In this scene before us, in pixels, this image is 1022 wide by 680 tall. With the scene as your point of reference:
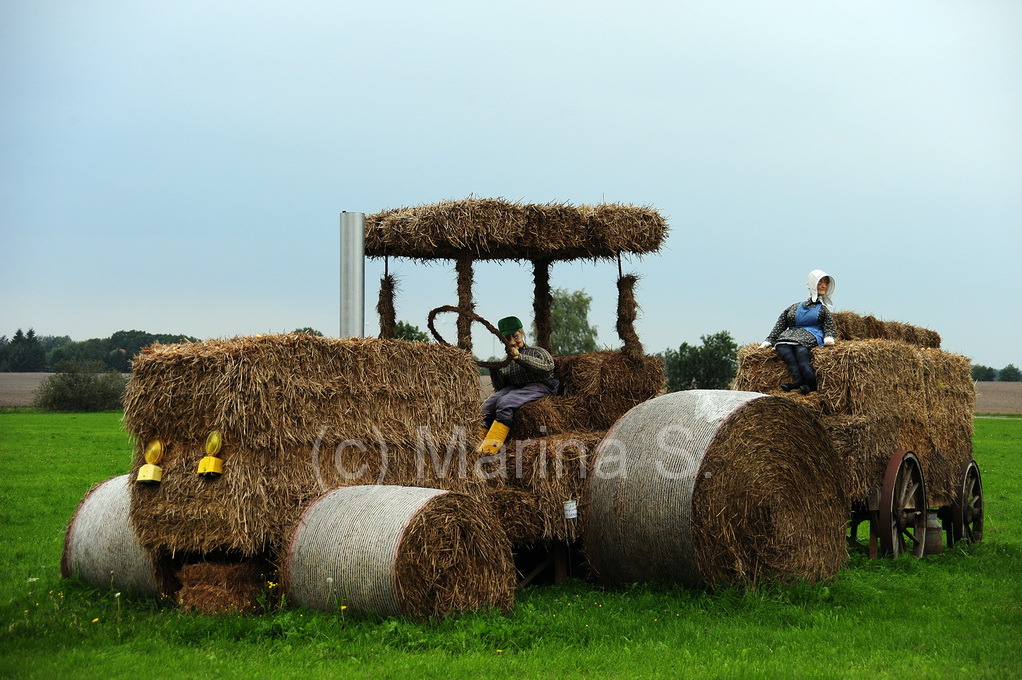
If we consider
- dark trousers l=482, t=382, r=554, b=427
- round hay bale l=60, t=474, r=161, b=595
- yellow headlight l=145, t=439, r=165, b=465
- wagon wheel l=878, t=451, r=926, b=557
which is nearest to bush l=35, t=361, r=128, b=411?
round hay bale l=60, t=474, r=161, b=595

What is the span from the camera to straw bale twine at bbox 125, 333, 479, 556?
7480mm

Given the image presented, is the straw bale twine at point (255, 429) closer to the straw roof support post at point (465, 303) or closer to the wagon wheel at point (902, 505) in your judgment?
the straw roof support post at point (465, 303)

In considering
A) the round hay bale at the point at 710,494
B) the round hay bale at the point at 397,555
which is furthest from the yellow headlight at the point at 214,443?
the round hay bale at the point at 710,494

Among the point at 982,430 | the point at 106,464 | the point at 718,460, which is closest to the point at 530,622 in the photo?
the point at 718,460

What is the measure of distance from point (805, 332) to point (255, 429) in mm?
6207

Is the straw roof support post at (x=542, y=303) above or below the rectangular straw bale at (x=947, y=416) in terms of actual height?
above

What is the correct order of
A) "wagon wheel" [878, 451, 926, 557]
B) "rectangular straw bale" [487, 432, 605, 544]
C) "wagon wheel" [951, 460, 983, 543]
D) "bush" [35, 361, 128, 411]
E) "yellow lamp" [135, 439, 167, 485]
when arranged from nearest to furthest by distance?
"yellow lamp" [135, 439, 167, 485]
"rectangular straw bale" [487, 432, 605, 544]
"wagon wheel" [878, 451, 926, 557]
"wagon wheel" [951, 460, 983, 543]
"bush" [35, 361, 128, 411]

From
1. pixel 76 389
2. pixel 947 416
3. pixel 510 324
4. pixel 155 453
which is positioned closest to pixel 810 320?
pixel 947 416

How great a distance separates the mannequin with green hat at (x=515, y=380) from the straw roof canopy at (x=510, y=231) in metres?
0.88

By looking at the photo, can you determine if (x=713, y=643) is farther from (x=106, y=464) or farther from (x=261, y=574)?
(x=106, y=464)

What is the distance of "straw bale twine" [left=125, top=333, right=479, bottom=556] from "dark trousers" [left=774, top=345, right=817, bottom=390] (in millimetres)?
4771

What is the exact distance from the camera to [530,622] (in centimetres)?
727

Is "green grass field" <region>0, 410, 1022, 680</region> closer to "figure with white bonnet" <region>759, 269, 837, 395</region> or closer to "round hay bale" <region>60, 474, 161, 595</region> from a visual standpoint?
"round hay bale" <region>60, 474, 161, 595</region>

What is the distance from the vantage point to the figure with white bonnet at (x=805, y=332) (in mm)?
10812
